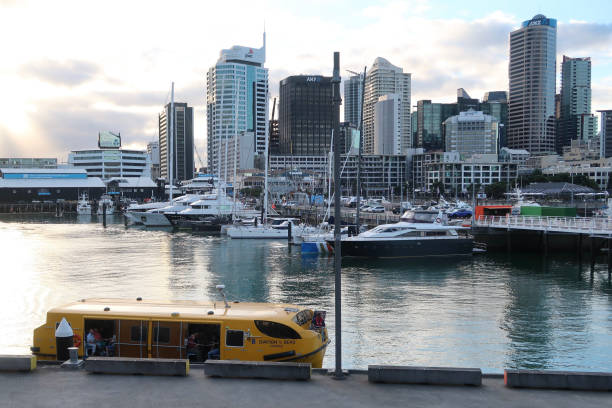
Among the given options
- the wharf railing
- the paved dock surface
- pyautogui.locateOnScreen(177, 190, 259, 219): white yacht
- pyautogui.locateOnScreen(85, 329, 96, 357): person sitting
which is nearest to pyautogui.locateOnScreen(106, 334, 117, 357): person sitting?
pyautogui.locateOnScreen(85, 329, 96, 357): person sitting

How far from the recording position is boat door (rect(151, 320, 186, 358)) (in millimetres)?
16562

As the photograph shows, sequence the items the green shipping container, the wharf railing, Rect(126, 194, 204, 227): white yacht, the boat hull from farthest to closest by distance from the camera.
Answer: Rect(126, 194, 204, 227): white yacht → the green shipping container → the boat hull → the wharf railing

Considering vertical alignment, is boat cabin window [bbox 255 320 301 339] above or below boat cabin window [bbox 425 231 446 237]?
above

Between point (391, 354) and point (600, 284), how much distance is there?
80.9 feet

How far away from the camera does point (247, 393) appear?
1240 centimetres

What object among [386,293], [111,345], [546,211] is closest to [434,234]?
[386,293]

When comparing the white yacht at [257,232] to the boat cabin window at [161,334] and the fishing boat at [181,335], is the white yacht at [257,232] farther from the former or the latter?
the boat cabin window at [161,334]

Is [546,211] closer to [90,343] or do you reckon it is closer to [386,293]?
[386,293]

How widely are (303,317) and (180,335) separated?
3804 mm

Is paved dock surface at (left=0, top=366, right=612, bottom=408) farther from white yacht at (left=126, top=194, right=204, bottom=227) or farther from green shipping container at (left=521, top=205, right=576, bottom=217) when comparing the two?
white yacht at (left=126, top=194, right=204, bottom=227)

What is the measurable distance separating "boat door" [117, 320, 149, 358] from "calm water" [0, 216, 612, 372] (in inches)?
281

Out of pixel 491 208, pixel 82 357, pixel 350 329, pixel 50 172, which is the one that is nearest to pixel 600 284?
pixel 350 329

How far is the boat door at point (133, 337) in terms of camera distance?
16.6 metres

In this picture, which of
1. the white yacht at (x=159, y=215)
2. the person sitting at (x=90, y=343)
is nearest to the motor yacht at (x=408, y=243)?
the person sitting at (x=90, y=343)
